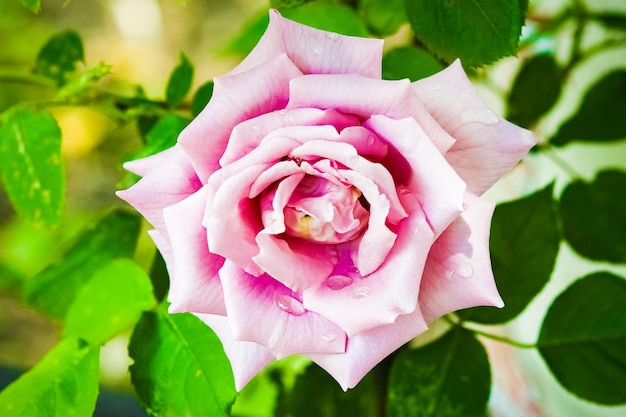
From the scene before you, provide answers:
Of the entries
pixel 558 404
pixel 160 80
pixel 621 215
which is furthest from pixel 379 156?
pixel 160 80

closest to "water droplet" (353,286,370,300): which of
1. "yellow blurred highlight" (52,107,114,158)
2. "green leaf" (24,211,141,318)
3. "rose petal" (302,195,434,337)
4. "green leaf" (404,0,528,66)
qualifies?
"rose petal" (302,195,434,337)

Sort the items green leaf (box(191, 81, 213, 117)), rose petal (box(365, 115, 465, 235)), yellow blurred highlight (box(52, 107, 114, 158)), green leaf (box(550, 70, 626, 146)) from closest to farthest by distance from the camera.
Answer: rose petal (box(365, 115, 465, 235)) < green leaf (box(191, 81, 213, 117)) < green leaf (box(550, 70, 626, 146)) < yellow blurred highlight (box(52, 107, 114, 158))

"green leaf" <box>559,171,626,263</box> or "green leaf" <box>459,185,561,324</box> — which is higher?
"green leaf" <box>459,185,561,324</box>

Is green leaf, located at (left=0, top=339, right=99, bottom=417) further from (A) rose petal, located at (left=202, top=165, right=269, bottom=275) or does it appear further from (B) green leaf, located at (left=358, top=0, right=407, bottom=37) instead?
(B) green leaf, located at (left=358, top=0, right=407, bottom=37)

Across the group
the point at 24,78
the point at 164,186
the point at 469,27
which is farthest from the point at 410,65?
the point at 24,78

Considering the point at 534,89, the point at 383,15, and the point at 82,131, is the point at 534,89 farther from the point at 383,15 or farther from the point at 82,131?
the point at 82,131

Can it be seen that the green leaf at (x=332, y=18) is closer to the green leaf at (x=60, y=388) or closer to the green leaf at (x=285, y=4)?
the green leaf at (x=285, y=4)

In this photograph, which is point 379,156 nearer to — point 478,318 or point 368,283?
point 368,283
